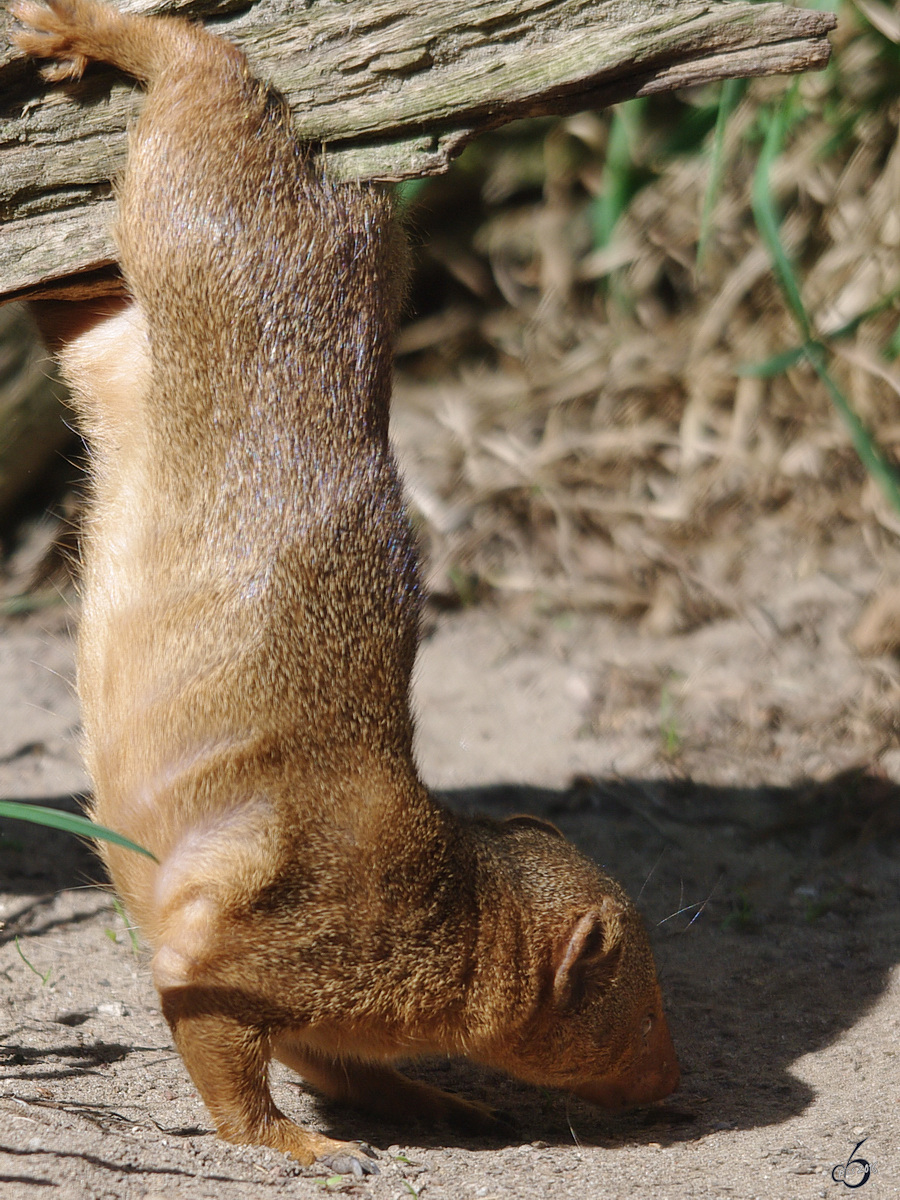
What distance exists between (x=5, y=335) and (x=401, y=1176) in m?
4.31

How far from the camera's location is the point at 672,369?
6754mm

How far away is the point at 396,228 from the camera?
353 centimetres

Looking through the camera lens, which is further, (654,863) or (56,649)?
(56,649)

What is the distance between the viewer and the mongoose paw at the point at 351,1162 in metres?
2.82

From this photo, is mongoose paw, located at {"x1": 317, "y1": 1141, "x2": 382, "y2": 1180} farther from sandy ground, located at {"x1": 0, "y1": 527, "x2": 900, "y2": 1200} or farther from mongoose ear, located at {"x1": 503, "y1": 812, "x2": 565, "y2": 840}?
mongoose ear, located at {"x1": 503, "y1": 812, "x2": 565, "y2": 840}

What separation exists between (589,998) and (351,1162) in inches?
33.9

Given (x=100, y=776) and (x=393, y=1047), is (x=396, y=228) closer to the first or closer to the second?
(x=100, y=776)

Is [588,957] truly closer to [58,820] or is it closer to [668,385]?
[58,820]

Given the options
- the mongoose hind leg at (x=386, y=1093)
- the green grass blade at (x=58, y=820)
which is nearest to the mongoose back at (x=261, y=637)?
the mongoose hind leg at (x=386, y=1093)

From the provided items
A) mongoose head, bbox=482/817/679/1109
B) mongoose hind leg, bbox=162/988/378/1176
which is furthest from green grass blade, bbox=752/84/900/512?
mongoose hind leg, bbox=162/988/378/1176

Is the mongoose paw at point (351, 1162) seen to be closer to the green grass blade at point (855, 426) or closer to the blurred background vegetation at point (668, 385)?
the green grass blade at point (855, 426)

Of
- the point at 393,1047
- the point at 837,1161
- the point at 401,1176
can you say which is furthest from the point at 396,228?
the point at 837,1161

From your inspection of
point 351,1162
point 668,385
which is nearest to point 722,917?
point 351,1162

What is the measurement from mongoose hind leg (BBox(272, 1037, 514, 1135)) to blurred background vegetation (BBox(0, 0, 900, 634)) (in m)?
3.10
